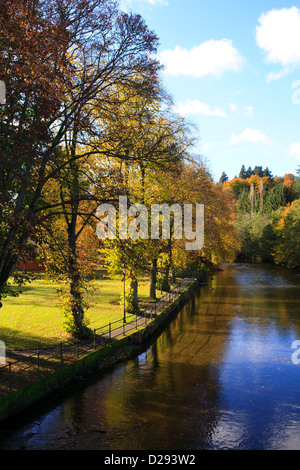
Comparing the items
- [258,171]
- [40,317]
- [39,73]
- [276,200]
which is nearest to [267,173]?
[258,171]

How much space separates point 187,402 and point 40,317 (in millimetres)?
12443

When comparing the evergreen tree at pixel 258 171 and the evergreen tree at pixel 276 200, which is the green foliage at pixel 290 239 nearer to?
the evergreen tree at pixel 276 200

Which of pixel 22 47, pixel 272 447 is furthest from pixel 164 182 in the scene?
pixel 272 447

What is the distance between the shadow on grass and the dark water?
10.3 feet

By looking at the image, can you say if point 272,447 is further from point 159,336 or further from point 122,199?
point 159,336

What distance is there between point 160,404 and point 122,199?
25.0ft

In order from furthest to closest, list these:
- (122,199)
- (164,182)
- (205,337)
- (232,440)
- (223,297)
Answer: (223,297)
(164,182)
(205,337)
(122,199)
(232,440)

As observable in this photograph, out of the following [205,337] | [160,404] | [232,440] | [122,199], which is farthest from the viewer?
[205,337]

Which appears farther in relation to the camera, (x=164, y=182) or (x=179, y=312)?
(x=179, y=312)

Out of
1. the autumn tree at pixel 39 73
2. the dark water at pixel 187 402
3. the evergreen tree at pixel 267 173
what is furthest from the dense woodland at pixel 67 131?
the evergreen tree at pixel 267 173

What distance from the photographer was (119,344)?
61.1 feet

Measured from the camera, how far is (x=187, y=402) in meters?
14.0

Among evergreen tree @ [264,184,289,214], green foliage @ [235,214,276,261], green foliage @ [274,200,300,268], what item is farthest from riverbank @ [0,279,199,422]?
evergreen tree @ [264,184,289,214]

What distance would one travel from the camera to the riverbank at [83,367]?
12142 millimetres
